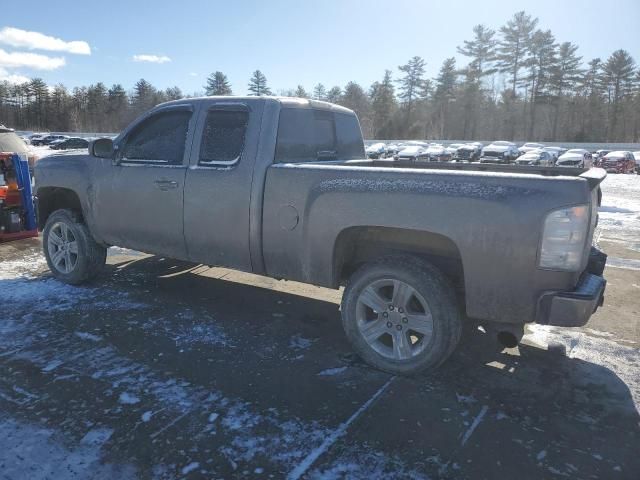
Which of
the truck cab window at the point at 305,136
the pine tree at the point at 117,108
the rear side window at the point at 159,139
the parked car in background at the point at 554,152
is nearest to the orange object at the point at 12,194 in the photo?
the rear side window at the point at 159,139

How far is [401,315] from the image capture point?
11.5ft

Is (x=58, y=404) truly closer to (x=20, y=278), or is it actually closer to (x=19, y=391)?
(x=19, y=391)

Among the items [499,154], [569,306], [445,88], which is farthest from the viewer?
[445,88]

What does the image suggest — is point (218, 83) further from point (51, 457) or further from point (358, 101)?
point (51, 457)

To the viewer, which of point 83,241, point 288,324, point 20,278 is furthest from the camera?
point 20,278

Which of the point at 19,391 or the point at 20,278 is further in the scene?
the point at 20,278

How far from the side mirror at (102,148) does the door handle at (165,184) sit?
787 millimetres

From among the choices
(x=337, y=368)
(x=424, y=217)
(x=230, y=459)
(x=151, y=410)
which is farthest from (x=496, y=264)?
(x=151, y=410)

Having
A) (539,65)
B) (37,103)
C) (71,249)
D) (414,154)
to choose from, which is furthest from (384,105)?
(71,249)

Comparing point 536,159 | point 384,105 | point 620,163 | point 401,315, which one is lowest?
point 401,315

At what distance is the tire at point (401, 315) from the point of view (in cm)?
334

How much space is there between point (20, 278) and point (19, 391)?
9.93 ft

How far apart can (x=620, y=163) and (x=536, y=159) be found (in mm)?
6506

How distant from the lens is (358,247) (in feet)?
12.9
